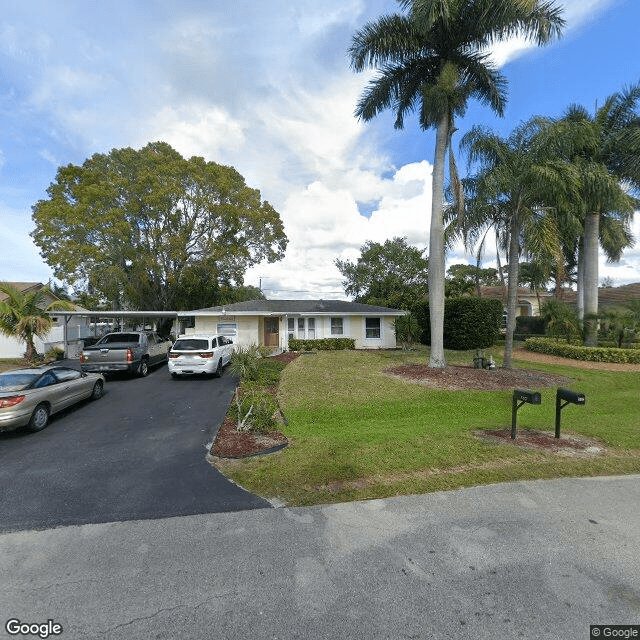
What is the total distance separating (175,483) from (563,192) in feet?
47.7

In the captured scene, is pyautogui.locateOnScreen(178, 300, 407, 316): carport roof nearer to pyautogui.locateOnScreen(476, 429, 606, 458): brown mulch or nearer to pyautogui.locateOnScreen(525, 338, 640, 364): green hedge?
pyautogui.locateOnScreen(525, 338, 640, 364): green hedge

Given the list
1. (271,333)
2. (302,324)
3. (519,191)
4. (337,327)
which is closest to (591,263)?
(519,191)

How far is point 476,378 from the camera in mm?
11836

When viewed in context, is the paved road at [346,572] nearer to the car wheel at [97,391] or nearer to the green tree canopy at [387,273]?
the car wheel at [97,391]

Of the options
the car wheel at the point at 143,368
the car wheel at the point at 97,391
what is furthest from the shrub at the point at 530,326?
the car wheel at the point at 97,391

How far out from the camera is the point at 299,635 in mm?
2367

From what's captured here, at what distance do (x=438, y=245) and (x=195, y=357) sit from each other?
10.1 m

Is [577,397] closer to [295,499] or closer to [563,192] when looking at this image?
[295,499]

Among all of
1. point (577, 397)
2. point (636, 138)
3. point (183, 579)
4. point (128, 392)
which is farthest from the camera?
point (636, 138)

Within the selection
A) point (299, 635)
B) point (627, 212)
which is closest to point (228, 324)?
point (299, 635)

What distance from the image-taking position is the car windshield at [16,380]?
730cm

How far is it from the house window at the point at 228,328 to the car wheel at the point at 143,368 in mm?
6768

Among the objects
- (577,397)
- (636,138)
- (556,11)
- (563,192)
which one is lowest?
(577,397)

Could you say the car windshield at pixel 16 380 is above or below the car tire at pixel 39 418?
above
